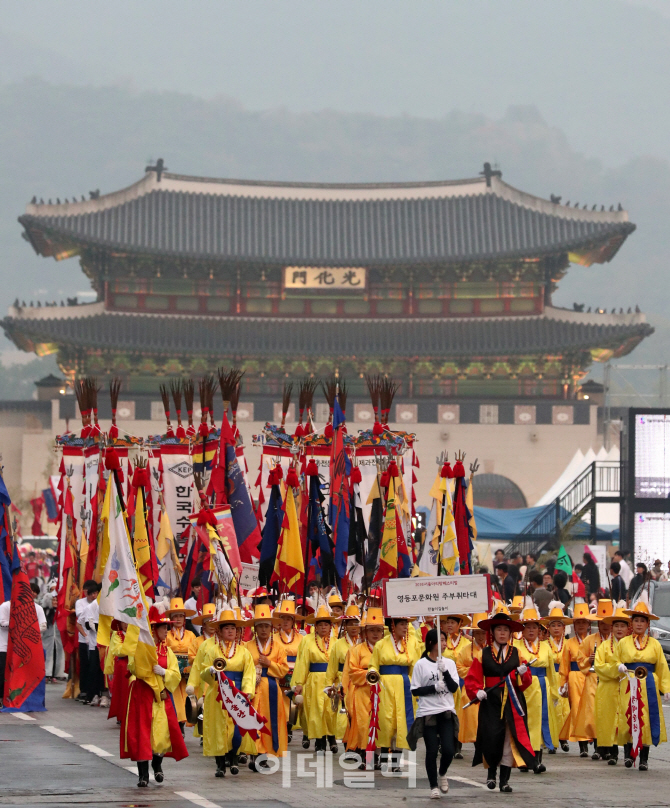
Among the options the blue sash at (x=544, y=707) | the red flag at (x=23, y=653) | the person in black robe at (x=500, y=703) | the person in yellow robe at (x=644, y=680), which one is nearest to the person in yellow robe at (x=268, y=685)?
the person in black robe at (x=500, y=703)

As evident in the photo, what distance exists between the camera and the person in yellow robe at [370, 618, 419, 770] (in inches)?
429

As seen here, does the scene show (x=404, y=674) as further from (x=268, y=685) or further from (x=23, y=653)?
(x=23, y=653)

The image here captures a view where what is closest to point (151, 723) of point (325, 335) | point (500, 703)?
point (500, 703)

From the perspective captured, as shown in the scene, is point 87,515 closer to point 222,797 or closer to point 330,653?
point 330,653

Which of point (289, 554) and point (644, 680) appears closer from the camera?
point (644, 680)

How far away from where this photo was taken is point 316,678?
39.0 ft

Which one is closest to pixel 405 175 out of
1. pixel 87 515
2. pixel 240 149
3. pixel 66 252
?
pixel 240 149

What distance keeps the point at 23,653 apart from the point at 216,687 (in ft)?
15.1

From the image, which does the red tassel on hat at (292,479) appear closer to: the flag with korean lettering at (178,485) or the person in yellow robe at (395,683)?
the flag with korean lettering at (178,485)

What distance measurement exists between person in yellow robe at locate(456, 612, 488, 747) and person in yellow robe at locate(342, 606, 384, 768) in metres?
0.93

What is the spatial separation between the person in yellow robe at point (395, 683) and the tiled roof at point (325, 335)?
1161 inches

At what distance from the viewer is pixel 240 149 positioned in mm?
175750

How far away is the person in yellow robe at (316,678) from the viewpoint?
11.9 m

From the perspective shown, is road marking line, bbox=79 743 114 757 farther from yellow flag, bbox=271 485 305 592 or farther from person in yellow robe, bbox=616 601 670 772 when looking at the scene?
person in yellow robe, bbox=616 601 670 772
